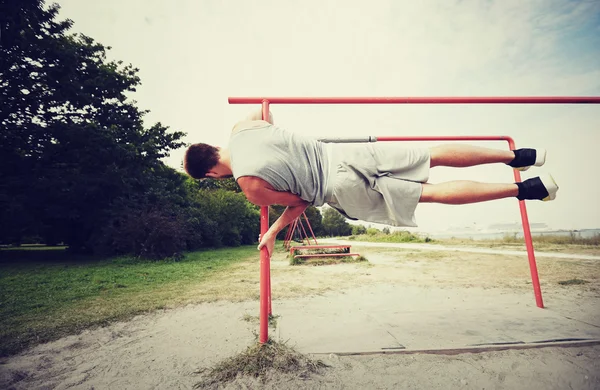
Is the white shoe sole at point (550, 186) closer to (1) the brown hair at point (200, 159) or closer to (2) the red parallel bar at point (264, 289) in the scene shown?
(2) the red parallel bar at point (264, 289)

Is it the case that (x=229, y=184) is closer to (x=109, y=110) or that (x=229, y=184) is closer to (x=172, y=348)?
(x=109, y=110)

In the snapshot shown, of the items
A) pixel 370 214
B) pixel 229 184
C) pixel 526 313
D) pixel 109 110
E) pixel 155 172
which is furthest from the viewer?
pixel 229 184

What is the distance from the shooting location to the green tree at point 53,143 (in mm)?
8609

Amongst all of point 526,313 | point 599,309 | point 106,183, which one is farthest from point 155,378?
point 106,183

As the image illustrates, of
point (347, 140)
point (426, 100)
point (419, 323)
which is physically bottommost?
point (419, 323)

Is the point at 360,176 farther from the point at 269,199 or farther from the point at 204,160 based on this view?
the point at 204,160

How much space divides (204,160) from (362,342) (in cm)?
150

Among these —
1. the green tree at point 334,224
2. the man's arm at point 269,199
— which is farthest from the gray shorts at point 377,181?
the green tree at point 334,224

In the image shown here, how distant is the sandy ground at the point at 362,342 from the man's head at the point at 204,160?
1.13m

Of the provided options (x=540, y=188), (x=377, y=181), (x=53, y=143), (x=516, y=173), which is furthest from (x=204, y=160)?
(x=53, y=143)

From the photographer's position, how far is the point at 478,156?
1695 mm

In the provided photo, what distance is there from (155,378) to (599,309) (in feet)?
10.6

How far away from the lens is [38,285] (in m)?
4.31

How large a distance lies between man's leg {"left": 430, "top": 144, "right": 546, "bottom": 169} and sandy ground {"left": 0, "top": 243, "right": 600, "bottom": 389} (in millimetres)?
1066
